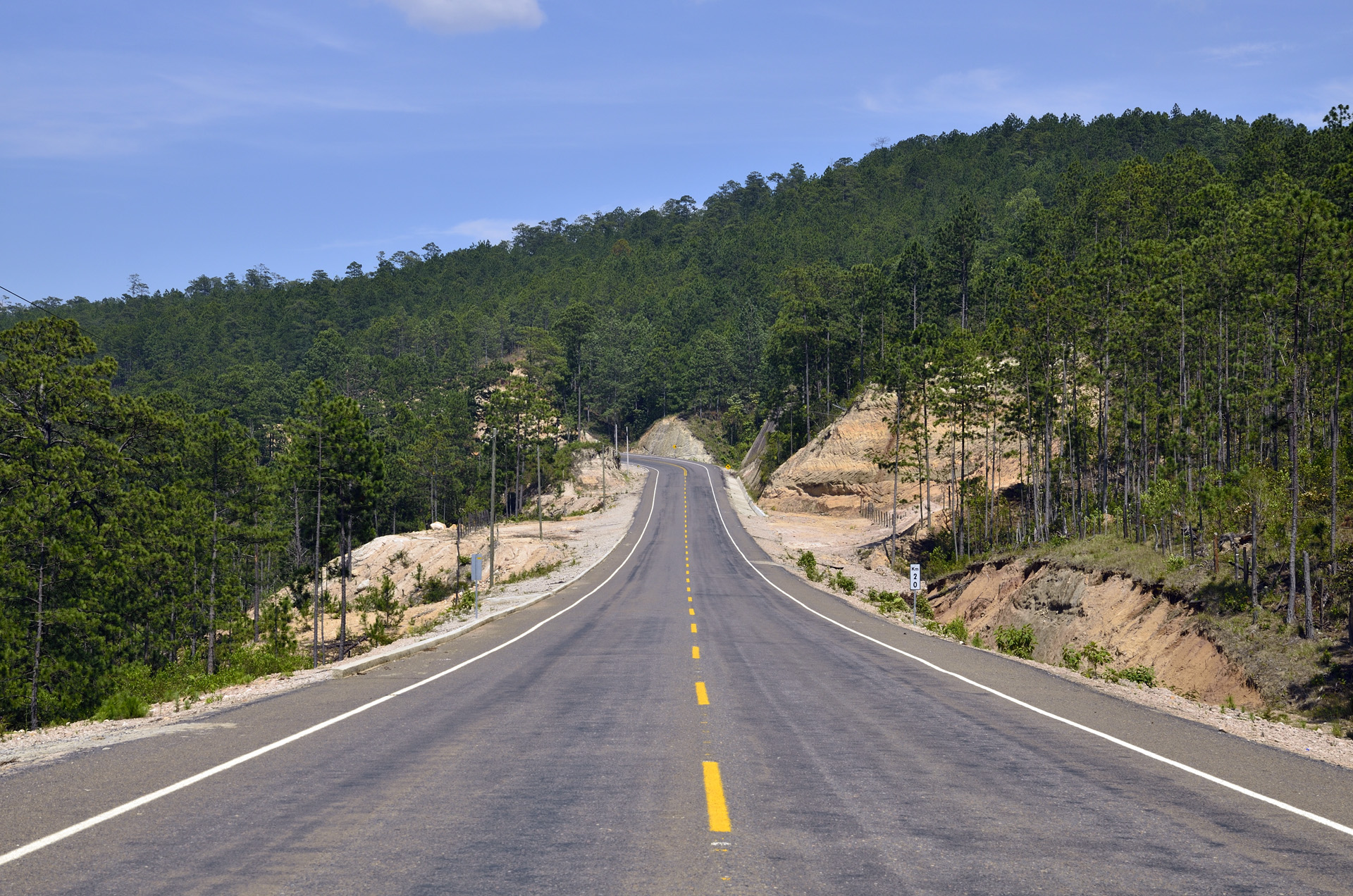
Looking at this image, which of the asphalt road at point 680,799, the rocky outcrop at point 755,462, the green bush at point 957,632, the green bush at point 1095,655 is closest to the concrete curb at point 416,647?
the asphalt road at point 680,799

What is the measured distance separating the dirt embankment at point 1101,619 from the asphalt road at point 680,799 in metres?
11.8

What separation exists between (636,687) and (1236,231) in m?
33.7

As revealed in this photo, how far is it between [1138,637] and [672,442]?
346 ft

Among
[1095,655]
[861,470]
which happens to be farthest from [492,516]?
[861,470]

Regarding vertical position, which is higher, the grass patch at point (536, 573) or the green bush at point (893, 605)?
the green bush at point (893, 605)

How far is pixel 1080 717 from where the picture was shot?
11.6 m

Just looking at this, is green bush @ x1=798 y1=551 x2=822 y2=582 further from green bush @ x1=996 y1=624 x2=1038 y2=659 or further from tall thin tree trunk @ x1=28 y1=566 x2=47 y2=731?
tall thin tree trunk @ x1=28 y1=566 x2=47 y2=731

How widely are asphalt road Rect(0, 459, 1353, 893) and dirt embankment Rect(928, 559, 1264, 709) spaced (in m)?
11.8

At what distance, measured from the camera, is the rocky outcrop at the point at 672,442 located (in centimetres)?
12888

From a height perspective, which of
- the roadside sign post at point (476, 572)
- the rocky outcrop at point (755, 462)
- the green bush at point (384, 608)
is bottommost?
the green bush at point (384, 608)

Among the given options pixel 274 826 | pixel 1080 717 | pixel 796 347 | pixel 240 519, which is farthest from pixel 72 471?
pixel 796 347

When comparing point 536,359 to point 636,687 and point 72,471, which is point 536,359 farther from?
point 636,687

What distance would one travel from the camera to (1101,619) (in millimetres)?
29938

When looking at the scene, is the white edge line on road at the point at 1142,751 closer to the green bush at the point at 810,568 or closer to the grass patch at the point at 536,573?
the green bush at the point at 810,568
